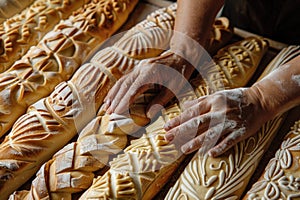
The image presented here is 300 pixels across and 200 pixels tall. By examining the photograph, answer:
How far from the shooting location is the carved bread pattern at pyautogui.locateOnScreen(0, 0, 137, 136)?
1.83m

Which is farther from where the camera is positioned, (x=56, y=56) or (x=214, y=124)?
(x=56, y=56)

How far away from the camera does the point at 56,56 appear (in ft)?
6.41

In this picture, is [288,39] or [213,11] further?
[288,39]

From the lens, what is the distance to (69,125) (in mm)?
1757

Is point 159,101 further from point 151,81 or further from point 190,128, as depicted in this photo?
point 190,128

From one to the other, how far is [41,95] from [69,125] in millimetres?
231

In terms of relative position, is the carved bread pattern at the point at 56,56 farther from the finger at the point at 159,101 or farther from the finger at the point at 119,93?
the finger at the point at 159,101

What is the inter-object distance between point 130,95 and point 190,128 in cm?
28

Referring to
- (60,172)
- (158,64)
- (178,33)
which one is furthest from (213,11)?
(60,172)

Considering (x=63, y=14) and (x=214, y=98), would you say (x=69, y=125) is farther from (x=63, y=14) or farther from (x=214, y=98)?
(x=63, y=14)

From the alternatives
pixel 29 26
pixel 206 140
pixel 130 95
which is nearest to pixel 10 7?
pixel 29 26

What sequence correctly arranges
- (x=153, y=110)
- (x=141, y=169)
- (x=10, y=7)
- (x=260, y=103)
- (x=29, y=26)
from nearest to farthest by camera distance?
(x=141, y=169), (x=260, y=103), (x=153, y=110), (x=29, y=26), (x=10, y=7)

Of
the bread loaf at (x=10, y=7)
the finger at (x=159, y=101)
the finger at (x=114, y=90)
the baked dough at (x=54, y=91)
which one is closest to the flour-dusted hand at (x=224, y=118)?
the finger at (x=159, y=101)

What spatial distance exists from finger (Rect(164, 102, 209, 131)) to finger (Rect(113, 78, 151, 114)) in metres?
0.18
